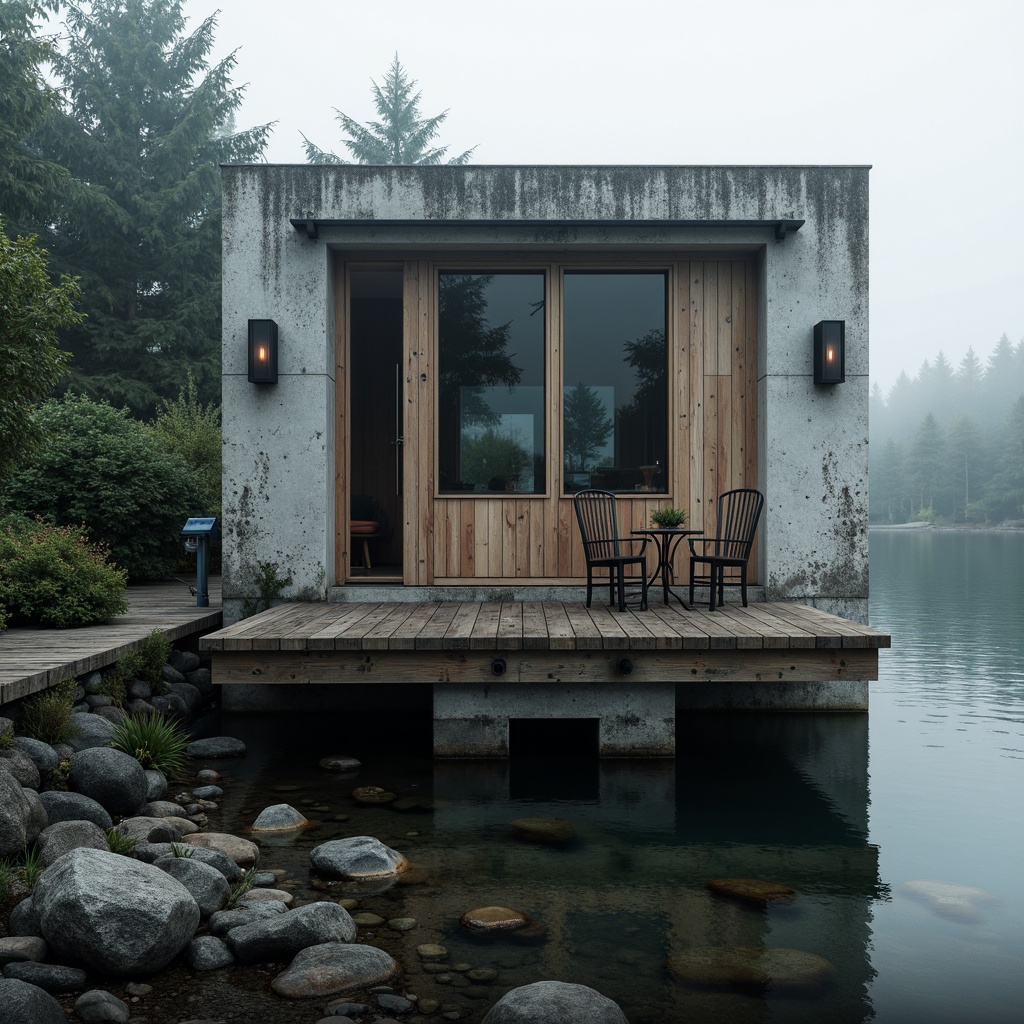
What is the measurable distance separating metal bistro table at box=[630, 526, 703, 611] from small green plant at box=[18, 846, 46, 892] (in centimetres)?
422

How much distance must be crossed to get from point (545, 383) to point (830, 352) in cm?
207

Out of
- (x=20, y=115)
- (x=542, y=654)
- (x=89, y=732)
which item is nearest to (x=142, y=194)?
(x=20, y=115)

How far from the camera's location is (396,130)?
1136 inches

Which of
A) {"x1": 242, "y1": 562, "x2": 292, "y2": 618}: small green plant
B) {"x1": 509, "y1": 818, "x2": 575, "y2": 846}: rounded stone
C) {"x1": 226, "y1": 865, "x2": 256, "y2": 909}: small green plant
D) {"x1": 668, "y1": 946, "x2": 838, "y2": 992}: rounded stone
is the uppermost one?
{"x1": 242, "y1": 562, "x2": 292, "y2": 618}: small green plant

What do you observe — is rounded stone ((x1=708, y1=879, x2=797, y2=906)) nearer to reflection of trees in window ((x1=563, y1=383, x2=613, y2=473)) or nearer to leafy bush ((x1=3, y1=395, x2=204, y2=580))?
reflection of trees in window ((x1=563, y1=383, x2=613, y2=473))

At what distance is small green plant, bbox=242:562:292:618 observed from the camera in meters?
7.34

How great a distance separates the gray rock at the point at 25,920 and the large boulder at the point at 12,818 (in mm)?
566

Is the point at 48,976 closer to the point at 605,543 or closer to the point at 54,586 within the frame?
the point at 54,586

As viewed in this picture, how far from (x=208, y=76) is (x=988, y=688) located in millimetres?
21065

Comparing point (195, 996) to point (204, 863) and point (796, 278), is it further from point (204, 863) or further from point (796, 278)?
point (796, 278)

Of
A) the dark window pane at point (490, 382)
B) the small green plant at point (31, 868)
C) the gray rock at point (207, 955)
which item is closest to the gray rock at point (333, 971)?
the gray rock at point (207, 955)

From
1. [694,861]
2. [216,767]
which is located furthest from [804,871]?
[216,767]

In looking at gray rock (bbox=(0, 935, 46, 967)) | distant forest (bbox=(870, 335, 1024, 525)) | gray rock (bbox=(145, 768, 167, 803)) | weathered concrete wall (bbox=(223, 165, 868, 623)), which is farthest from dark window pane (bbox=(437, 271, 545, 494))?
distant forest (bbox=(870, 335, 1024, 525))

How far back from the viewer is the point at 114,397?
1923cm
